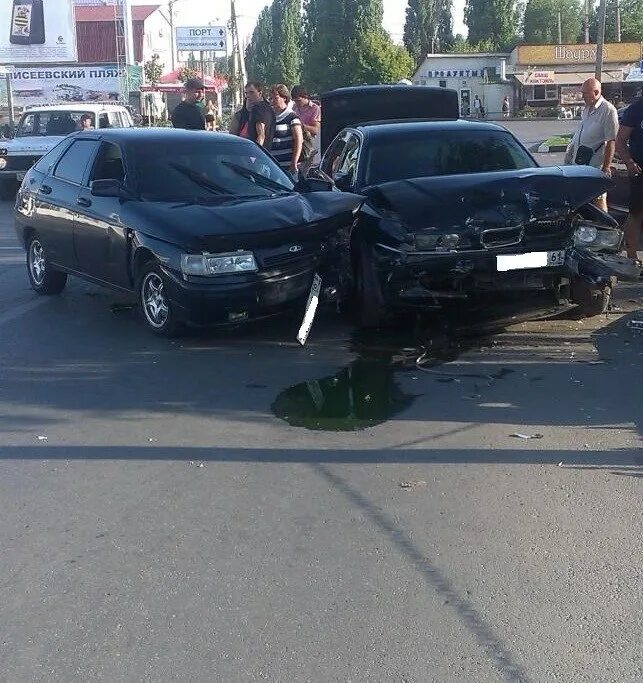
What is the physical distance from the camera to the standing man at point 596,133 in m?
10.4

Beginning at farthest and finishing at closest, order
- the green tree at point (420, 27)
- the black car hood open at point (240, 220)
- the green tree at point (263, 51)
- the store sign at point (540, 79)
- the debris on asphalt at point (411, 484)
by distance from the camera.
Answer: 1. the green tree at point (420, 27)
2. the green tree at point (263, 51)
3. the store sign at point (540, 79)
4. the black car hood open at point (240, 220)
5. the debris on asphalt at point (411, 484)

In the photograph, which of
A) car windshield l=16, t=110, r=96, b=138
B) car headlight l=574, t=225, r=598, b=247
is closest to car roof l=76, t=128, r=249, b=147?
car headlight l=574, t=225, r=598, b=247

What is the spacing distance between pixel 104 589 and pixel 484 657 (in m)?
1.50

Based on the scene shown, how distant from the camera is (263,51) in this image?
250 ft

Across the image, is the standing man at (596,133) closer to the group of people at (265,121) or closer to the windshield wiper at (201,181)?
the group of people at (265,121)

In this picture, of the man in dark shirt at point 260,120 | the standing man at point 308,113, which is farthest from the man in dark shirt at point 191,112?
the standing man at point 308,113

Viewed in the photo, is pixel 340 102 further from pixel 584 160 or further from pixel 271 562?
pixel 271 562

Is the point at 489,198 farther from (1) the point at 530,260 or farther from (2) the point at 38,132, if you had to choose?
(2) the point at 38,132

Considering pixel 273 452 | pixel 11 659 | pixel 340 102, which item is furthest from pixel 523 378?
pixel 340 102

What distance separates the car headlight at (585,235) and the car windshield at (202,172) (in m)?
2.53

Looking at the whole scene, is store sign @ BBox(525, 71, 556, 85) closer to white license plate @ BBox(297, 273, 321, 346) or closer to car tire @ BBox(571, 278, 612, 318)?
car tire @ BBox(571, 278, 612, 318)

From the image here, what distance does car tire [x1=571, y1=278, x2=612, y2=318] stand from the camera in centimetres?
772

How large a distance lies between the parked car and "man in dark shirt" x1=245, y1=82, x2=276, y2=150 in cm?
704

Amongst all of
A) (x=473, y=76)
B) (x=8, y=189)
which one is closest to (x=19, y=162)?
(x=8, y=189)
